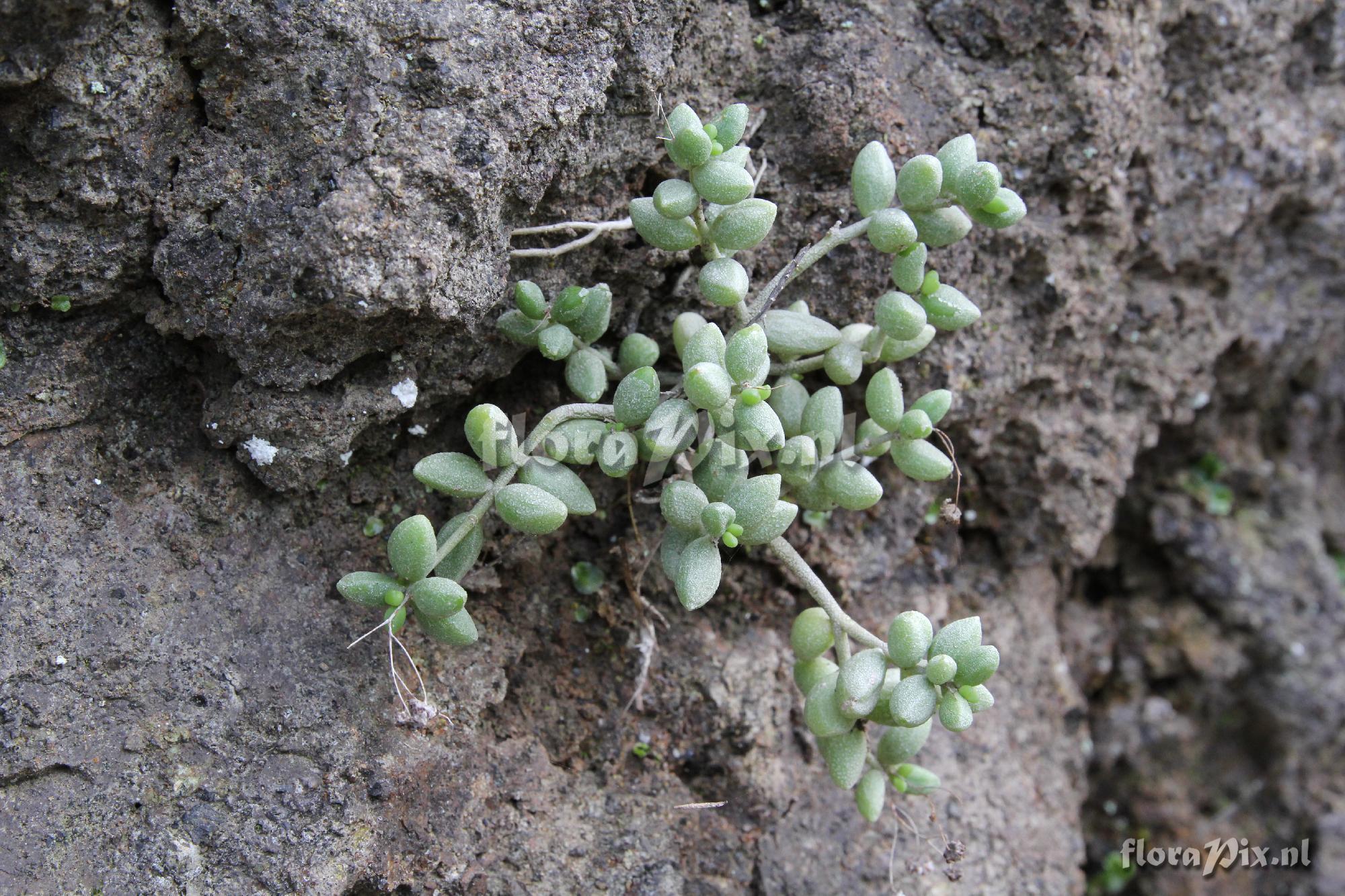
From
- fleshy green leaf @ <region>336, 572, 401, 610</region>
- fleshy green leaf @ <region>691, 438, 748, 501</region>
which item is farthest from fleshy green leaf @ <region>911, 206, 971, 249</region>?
fleshy green leaf @ <region>336, 572, 401, 610</region>

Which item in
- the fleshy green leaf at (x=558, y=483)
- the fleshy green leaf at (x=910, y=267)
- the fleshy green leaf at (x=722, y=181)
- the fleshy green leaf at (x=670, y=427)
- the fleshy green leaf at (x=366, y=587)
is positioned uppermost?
the fleshy green leaf at (x=722, y=181)

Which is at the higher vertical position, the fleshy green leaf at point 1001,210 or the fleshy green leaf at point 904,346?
the fleshy green leaf at point 1001,210

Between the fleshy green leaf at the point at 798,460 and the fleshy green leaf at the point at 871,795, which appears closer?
Result: the fleshy green leaf at the point at 798,460

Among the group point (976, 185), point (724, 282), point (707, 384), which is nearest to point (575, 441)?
point (707, 384)

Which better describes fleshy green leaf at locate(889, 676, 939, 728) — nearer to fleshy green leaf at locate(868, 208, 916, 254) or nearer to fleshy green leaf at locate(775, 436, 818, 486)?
fleshy green leaf at locate(775, 436, 818, 486)

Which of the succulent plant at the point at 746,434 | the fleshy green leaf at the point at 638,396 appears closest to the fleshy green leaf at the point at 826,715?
the succulent plant at the point at 746,434

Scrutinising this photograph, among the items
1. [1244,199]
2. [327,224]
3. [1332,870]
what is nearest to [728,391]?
[327,224]

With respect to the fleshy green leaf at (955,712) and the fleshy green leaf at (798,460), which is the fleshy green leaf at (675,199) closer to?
the fleshy green leaf at (798,460)
